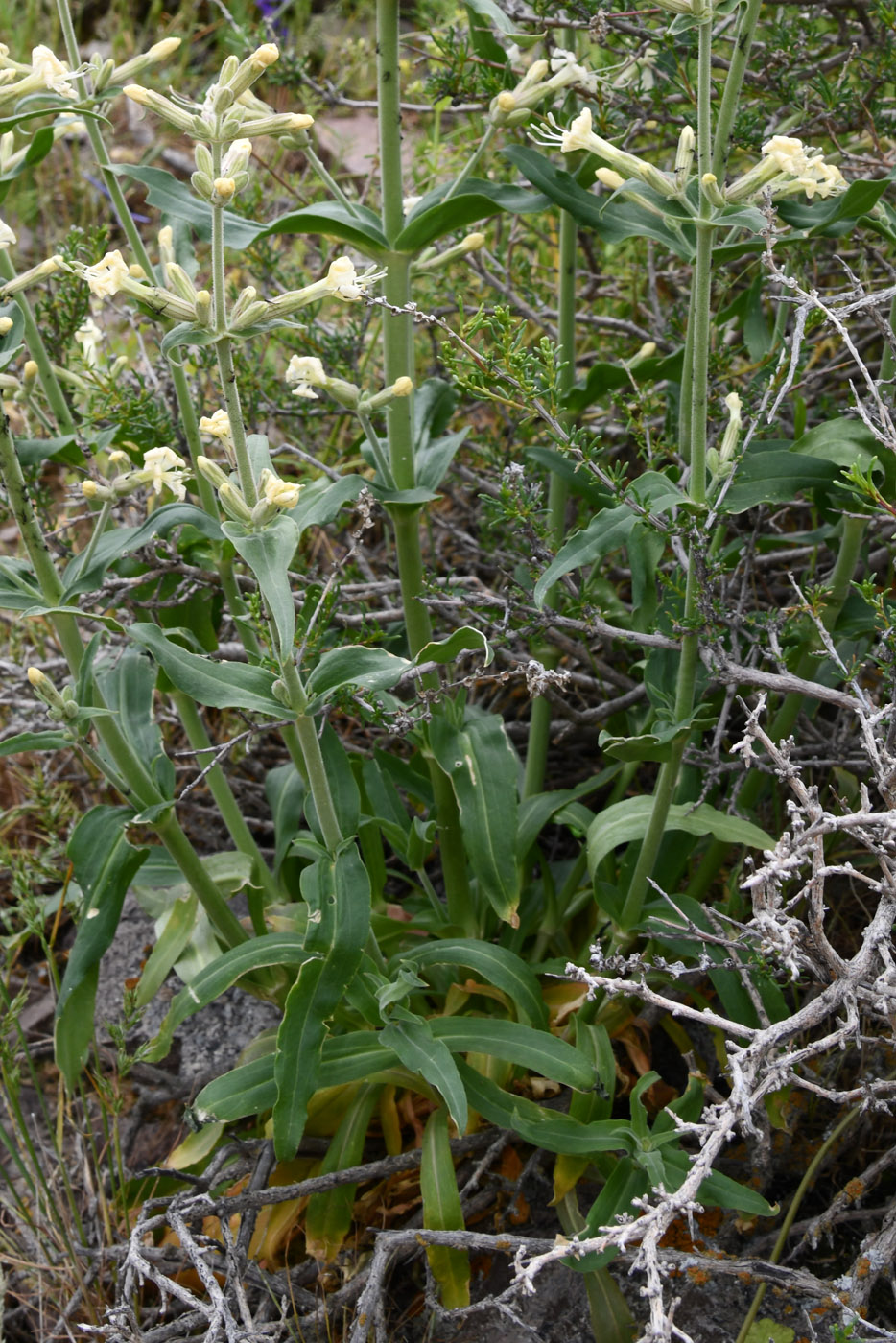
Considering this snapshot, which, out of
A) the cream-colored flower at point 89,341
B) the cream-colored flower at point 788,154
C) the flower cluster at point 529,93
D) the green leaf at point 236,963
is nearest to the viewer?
the cream-colored flower at point 788,154

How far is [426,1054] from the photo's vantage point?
2039mm

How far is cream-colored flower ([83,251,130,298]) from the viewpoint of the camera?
1.79 meters

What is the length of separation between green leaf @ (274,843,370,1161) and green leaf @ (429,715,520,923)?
1.15ft

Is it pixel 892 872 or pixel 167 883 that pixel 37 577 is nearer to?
pixel 167 883

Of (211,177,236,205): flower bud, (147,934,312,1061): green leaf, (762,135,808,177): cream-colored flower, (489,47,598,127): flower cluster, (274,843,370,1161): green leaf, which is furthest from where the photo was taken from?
(147,934,312,1061): green leaf

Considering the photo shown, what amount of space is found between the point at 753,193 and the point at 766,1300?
207cm

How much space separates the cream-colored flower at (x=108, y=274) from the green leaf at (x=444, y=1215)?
1781mm

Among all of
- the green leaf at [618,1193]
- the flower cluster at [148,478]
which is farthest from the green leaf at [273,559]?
the green leaf at [618,1193]

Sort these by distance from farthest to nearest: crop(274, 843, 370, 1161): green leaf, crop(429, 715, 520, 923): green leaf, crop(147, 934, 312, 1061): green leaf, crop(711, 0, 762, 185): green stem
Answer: crop(429, 715, 520, 923): green leaf → crop(147, 934, 312, 1061): green leaf → crop(274, 843, 370, 1161): green leaf → crop(711, 0, 762, 185): green stem

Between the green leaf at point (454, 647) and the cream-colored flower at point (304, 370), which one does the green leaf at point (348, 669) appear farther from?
the cream-colored flower at point (304, 370)

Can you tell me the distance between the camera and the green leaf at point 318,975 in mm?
1998

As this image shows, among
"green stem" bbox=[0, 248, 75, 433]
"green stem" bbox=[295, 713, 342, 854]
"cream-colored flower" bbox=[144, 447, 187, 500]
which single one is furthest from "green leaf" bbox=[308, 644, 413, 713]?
"green stem" bbox=[0, 248, 75, 433]

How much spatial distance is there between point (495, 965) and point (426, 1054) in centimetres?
32

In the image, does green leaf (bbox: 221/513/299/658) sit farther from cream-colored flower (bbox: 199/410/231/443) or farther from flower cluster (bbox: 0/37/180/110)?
flower cluster (bbox: 0/37/180/110)
